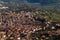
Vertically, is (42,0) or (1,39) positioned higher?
(1,39)

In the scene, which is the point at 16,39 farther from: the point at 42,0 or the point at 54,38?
the point at 42,0

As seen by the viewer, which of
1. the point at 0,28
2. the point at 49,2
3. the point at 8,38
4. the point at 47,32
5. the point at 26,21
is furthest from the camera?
the point at 49,2

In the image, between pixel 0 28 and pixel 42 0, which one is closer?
pixel 0 28

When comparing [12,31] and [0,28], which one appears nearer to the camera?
[12,31]

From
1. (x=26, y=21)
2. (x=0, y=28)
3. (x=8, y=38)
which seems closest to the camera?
(x=8, y=38)

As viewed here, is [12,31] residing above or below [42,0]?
above

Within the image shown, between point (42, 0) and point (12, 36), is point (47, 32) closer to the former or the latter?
point (12, 36)


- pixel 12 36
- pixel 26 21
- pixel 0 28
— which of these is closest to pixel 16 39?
pixel 12 36

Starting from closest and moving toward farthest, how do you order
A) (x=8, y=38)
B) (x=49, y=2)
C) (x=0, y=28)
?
1. (x=8, y=38)
2. (x=0, y=28)
3. (x=49, y=2)

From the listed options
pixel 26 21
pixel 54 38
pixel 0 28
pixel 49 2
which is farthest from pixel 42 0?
pixel 54 38
